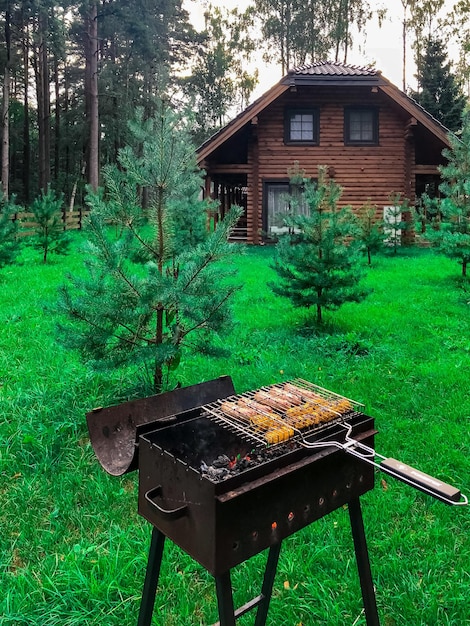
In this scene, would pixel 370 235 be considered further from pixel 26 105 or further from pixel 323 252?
pixel 26 105

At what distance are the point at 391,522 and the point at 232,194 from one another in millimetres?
24988

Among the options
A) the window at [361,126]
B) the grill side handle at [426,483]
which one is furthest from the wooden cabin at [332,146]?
the grill side handle at [426,483]

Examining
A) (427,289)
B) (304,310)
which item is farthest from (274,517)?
(427,289)

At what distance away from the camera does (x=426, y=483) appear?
5.11ft

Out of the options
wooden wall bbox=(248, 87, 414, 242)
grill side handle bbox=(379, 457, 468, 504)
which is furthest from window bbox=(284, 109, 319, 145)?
grill side handle bbox=(379, 457, 468, 504)

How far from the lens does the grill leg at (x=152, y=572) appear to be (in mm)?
2029

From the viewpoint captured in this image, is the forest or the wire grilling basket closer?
the wire grilling basket

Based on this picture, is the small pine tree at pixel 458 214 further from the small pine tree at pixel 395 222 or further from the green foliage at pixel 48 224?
the green foliage at pixel 48 224

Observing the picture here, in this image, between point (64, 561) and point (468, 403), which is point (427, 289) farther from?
point (64, 561)

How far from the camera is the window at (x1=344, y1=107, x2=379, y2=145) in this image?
18891 mm

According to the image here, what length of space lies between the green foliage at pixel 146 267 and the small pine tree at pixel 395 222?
13.0 m

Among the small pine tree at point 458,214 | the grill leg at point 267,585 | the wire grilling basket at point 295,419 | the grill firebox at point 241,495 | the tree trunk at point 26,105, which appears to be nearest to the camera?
the grill firebox at point 241,495

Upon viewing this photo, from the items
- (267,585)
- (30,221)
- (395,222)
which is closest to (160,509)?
(267,585)

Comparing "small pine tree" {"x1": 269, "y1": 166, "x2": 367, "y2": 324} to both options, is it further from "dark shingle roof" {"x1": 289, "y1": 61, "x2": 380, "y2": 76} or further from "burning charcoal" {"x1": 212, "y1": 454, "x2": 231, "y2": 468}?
"dark shingle roof" {"x1": 289, "y1": 61, "x2": 380, "y2": 76}
